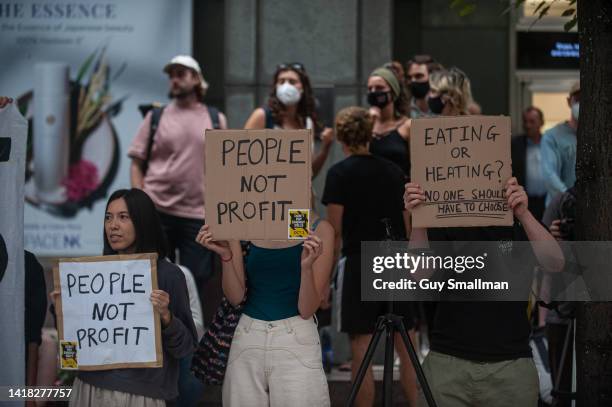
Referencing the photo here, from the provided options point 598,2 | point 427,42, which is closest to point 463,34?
point 427,42

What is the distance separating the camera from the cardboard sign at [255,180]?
502 centimetres

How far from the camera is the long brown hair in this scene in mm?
7820

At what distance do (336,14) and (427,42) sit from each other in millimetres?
2410

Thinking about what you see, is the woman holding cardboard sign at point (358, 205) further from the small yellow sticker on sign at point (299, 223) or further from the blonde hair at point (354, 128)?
the small yellow sticker on sign at point (299, 223)

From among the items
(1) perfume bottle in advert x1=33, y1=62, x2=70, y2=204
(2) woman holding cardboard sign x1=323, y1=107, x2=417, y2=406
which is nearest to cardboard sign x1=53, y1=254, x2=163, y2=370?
(2) woman holding cardboard sign x1=323, y1=107, x2=417, y2=406

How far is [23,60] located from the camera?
9.56 meters

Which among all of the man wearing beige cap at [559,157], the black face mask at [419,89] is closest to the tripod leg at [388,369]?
the man wearing beige cap at [559,157]

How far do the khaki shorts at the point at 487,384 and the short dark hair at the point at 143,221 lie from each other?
1.48 meters

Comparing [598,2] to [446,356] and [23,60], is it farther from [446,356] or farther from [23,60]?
[23,60]

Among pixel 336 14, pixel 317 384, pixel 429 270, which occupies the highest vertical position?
pixel 336 14

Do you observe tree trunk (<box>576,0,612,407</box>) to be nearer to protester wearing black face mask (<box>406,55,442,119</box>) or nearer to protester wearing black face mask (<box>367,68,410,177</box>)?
protester wearing black face mask (<box>367,68,410,177</box>)

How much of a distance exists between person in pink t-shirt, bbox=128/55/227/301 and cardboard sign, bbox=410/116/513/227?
3.10 meters

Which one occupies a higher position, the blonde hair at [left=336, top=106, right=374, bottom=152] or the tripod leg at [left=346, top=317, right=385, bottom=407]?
the blonde hair at [left=336, top=106, right=374, bottom=152]

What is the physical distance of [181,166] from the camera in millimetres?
7953
